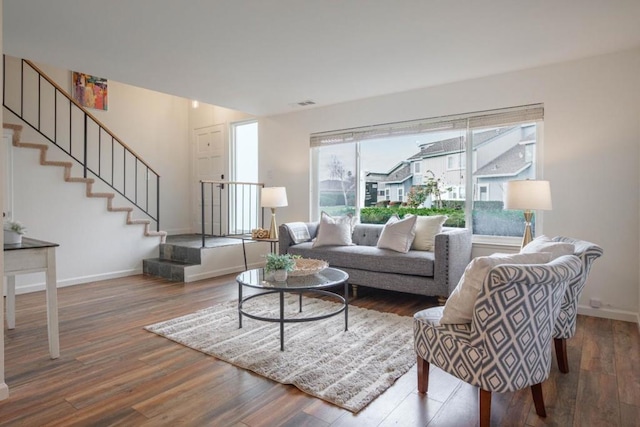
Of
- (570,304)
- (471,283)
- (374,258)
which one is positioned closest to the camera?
(471,283)

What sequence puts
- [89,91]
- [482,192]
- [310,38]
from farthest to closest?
[89,91] → [482,192] → [310,38]

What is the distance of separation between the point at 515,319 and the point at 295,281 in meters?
1.62

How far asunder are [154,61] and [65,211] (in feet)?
7.80

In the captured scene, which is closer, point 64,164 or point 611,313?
point 611,313

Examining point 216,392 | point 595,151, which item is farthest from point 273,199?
point 595,151

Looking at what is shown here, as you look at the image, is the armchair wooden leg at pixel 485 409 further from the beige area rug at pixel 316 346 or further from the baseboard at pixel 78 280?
the baseboard at pixel 78 280

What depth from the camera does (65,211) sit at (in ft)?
15.4

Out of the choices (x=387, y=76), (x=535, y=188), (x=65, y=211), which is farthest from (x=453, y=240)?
(x=65, y=211)

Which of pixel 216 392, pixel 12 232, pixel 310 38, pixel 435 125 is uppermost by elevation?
pixel 310 38

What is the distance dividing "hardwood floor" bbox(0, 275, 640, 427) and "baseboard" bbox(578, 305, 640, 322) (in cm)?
38

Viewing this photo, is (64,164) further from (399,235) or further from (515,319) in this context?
(515,319)

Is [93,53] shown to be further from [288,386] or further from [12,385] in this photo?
[288,386]

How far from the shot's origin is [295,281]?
2.88 m

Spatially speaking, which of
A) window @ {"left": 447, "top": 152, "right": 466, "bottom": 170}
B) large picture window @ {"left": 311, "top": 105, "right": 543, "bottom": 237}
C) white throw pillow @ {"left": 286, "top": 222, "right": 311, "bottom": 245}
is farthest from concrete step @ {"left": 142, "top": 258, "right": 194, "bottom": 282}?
window @ {"left": 447, "top": 152, "right": 466, "bottom": 170}
